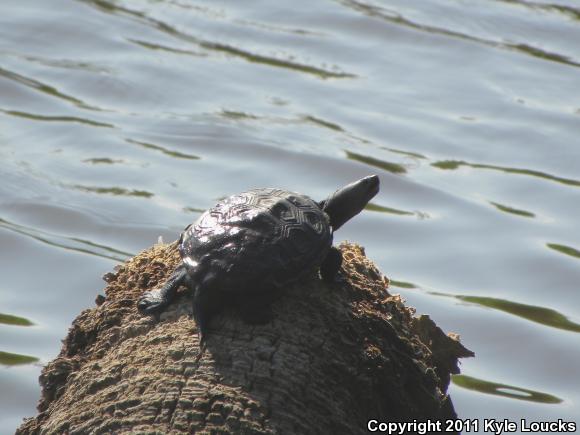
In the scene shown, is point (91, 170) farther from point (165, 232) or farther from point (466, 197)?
point (466, 197)

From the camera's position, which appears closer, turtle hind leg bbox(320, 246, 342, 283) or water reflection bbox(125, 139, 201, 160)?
turtle hind leg bbox(320, 246, 342, 283)

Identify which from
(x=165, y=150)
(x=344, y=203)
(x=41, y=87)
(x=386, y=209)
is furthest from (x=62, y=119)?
(x=344, y=203)

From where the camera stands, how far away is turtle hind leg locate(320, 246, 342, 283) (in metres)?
4.26

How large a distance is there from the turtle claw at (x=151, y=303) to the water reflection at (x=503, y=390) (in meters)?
2.63

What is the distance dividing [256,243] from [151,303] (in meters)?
0.44

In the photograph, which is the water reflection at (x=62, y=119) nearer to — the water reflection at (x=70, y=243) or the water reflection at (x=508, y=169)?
the water reflection at (x=70, y=243)

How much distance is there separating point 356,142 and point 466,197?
1161 mm

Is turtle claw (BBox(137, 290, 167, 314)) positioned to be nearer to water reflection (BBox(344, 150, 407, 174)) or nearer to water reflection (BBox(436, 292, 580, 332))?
water reflection (BBox(436, 292, 580, 332))

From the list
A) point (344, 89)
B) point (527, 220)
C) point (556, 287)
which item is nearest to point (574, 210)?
point (527, 220)

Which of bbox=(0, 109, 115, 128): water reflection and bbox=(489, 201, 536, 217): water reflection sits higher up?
bbox=(0, 109, 115, 128): water reflection

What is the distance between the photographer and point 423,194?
846cm

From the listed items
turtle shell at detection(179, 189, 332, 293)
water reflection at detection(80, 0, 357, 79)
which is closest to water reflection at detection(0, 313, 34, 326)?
turtle shell at detection(179, 189, 332, 293)

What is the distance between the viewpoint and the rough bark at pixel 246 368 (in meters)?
3.75

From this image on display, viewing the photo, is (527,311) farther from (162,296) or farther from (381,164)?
(162,296)
